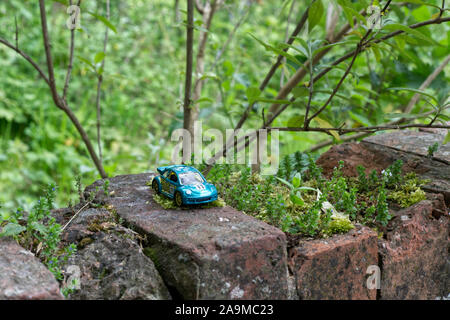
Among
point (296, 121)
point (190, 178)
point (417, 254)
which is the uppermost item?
point (296, 121)

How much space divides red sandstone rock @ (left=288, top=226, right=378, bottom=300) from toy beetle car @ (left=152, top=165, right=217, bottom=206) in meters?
0.41

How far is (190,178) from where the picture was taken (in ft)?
5.78

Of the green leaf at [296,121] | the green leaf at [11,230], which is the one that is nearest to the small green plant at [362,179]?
the green leaf at [296,121]

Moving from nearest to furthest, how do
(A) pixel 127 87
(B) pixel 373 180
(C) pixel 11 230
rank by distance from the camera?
(C) pixel 11 230
(B) pixel 373 180
(A) pixel 127 87

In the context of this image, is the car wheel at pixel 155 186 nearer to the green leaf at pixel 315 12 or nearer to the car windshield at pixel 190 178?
the car windshield at pixel 190 178

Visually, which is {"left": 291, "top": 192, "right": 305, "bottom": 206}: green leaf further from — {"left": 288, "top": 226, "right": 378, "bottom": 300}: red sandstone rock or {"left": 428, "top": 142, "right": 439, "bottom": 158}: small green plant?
{"left": 428, "top": 142, "right": 439, "bottom": 158}: small green plant

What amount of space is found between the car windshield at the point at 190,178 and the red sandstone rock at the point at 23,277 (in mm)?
611

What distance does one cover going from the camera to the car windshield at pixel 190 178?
1.74 m

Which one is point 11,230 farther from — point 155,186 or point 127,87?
point 127,87

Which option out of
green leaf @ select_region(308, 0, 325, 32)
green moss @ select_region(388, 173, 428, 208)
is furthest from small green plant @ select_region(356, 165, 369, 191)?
green leaf @ select_region(308, 0, 325, 32)

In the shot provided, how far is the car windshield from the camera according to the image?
5.70 feet

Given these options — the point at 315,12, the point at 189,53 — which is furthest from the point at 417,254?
the point at 189,53

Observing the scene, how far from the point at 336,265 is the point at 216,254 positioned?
1.67 ft
